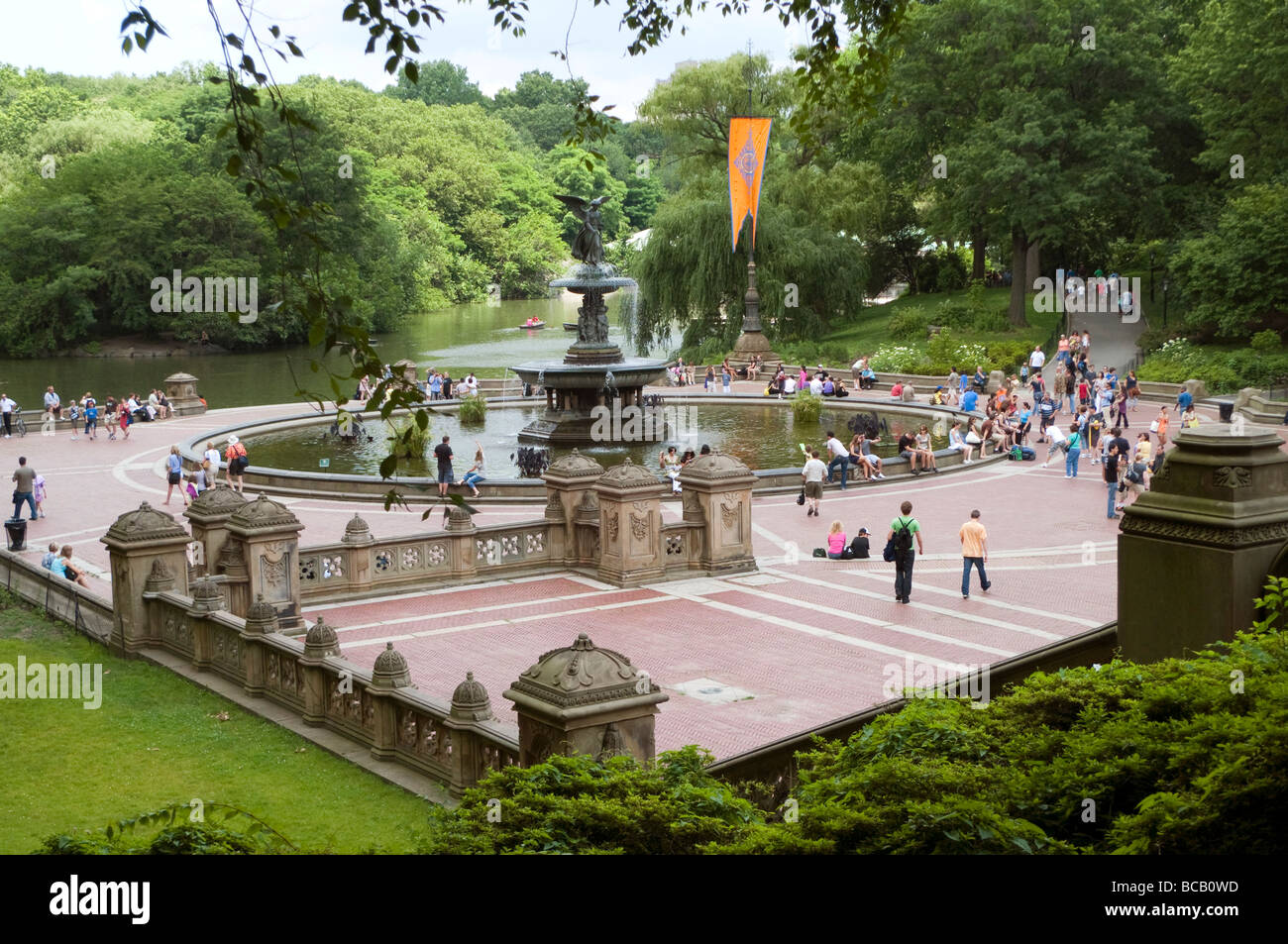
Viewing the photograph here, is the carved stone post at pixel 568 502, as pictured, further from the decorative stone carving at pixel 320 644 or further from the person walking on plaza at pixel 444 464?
the decorative stone carving at pixel 320 644

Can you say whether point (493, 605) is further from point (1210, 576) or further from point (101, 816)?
point (1210, 576)

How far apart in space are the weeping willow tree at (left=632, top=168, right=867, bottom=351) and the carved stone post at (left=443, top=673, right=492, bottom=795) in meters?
47.0

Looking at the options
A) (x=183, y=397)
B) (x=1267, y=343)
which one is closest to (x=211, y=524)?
(x=183, y=397)

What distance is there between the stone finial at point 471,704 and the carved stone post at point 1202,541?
4.91 metres

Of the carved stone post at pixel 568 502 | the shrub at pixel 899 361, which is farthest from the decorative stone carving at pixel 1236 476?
the shrub at pixel 899 361

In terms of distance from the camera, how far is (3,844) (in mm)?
9656

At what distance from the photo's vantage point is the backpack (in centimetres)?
1803

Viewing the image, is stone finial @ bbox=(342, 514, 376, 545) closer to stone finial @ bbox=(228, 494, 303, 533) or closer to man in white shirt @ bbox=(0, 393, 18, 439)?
stone finial @ bbox=(228, 494, 303, 533)

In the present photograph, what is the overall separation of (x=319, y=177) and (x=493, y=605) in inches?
2569

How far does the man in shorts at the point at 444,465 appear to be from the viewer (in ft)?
85.8

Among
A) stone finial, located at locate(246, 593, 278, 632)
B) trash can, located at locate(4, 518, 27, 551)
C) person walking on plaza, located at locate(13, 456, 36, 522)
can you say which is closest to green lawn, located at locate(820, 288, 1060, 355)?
person walking on plaza, located at locate(13, 456, 36, 522)

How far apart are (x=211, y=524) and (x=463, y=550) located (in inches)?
149
